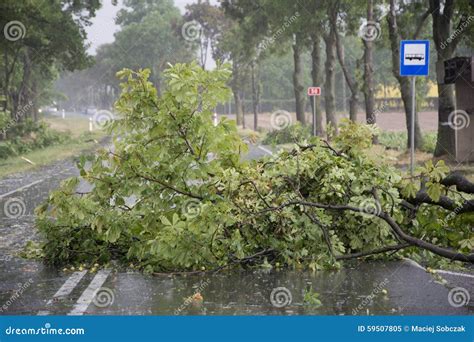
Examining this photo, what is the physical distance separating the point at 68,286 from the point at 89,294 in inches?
21.2

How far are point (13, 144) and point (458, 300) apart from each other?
3221 centimetres

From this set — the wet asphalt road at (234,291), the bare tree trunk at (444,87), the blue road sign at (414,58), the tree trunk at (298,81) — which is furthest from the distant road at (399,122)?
the wet asphalt road at (234,291)

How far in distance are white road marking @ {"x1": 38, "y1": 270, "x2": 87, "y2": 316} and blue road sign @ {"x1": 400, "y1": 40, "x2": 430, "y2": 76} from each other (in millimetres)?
9496

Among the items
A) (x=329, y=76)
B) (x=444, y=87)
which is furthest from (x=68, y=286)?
(x=329, y=76)

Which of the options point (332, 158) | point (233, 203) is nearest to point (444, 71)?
point (332, 158)

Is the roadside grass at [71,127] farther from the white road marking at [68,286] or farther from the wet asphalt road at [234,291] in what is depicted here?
the wet asphalt road at [234,291]

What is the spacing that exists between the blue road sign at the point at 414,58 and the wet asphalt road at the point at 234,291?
779 centimetres

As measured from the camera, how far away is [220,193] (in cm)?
930

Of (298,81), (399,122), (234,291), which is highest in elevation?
(298,81)

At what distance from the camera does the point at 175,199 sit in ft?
30.7

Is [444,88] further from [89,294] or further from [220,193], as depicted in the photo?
[89,294]

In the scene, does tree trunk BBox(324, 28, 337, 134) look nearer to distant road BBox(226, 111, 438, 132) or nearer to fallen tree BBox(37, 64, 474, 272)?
distant road BBox(226, 111, 438, 132)

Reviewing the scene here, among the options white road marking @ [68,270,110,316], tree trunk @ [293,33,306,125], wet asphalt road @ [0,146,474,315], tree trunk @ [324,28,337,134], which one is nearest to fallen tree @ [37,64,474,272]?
wet asphalt road @ [0,146,474,315]

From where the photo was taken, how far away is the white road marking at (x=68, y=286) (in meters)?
7.69
